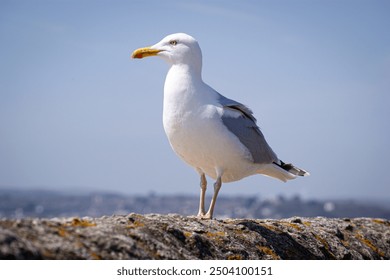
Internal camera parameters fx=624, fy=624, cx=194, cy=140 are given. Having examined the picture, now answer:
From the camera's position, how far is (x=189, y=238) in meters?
7.13

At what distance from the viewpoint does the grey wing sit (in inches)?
380

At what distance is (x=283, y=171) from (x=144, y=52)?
3154mm

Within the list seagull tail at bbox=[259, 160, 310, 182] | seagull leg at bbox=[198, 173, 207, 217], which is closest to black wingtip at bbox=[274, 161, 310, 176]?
seagull tail at bbox=[259, 160, 310, 182]

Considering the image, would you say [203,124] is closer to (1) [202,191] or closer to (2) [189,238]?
(1) [202,191]

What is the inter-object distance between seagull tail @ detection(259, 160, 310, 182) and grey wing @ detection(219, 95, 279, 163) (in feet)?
0.67

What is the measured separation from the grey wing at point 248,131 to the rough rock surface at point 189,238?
1283 mm

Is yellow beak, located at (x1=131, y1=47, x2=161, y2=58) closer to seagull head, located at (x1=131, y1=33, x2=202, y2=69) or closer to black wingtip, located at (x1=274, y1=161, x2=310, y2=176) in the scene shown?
seagull head, located at (x1=131, y1=33, x2=202, y2=69)

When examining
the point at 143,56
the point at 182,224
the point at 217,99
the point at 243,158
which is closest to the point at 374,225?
the point at 243,158

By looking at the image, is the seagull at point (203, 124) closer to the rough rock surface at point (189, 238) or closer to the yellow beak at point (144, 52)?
the yellow beak at point (144, 52)

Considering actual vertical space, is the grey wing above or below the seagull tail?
above

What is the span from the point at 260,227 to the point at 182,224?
52.9 inches

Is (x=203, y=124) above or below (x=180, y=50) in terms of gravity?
below

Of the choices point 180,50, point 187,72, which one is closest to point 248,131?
point 187,72

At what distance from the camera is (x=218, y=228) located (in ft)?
25.9
